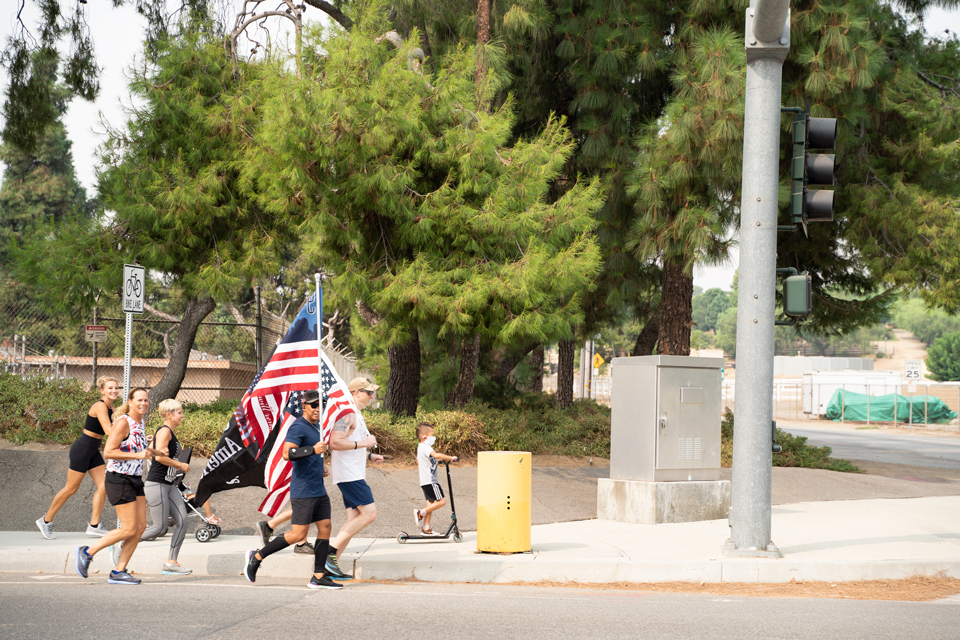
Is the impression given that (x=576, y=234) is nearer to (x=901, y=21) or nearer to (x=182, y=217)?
(x=182, y=217)

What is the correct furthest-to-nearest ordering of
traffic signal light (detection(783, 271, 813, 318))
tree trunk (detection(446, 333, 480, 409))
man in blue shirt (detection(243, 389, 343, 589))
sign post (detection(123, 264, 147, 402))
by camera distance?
tree trunk (detection(446, 333, 480, 409)) < sign post (detection(123, 264, 147, 402)) < traffic signal light (detection(783, 271, 813, 318)) < man in blue shirt (detection(243, 389, 343, 589))

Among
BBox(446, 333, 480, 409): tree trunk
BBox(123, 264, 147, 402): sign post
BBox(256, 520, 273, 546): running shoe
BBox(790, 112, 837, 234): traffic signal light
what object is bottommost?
BBox(256, 520, 273, 546): running shoe

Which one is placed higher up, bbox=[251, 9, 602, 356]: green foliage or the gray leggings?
bbox=[251, 9, 602, 356]: green foliage

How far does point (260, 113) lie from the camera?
14.9 m

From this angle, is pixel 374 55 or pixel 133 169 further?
pixel 133 169

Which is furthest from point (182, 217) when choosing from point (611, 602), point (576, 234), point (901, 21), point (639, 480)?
point (901, 21)

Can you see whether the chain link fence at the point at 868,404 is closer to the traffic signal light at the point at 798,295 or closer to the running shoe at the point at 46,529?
the traffic signal light at the point at 798,295

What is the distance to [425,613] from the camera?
20.9ft

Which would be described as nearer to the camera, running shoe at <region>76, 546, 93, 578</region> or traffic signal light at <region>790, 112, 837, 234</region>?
running shoe at <region>76, 546, 93, 578</region>

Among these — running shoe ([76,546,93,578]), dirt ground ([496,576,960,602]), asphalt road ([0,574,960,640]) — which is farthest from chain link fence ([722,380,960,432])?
Answer: running shoe ([76,546,93,578])

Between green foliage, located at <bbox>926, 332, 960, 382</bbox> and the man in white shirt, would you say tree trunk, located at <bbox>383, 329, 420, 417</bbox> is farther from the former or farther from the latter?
green foliage, located at <bbox>926, 332, 960, 382</bbox>

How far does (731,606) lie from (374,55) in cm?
928

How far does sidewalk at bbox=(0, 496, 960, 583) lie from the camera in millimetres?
7930

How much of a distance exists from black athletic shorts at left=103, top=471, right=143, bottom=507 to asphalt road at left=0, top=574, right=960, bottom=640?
742mm
